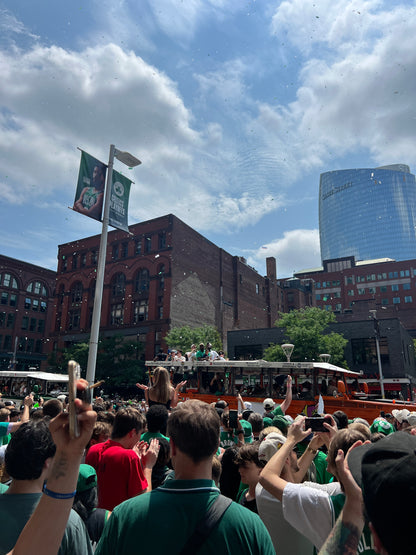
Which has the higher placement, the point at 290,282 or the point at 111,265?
the point at 290,282

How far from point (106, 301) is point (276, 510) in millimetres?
50619

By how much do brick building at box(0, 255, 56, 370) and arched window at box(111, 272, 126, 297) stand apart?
2010cm

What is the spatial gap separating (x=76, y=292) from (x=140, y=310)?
12817 millimetres

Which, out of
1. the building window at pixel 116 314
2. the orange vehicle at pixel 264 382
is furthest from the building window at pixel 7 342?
the orange vehicle at pixel 264 382

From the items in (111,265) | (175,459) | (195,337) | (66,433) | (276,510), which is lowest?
(276,510)

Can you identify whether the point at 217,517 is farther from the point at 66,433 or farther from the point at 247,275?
the point at 247,275

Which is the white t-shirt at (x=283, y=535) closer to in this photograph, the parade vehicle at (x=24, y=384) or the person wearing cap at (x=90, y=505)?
the person wearing cap at (x=90, y=505)

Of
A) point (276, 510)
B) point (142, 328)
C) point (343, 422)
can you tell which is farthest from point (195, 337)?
point (276, 510)

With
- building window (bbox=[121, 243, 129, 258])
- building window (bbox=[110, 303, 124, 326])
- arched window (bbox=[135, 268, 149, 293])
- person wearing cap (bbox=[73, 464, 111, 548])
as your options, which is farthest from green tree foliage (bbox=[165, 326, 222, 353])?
person wearing cap (bbox=[73, 464, 111, 548])

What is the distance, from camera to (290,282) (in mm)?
82438

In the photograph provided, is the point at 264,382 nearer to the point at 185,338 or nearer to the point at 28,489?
the point at 28,489

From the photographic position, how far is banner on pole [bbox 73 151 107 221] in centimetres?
1388

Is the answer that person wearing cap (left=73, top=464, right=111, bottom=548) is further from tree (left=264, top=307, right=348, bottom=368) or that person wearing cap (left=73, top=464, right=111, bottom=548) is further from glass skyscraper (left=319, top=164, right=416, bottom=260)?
glass skyscraper (left=319, top=164, right=416, bottom=260)

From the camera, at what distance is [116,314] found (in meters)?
51.1
